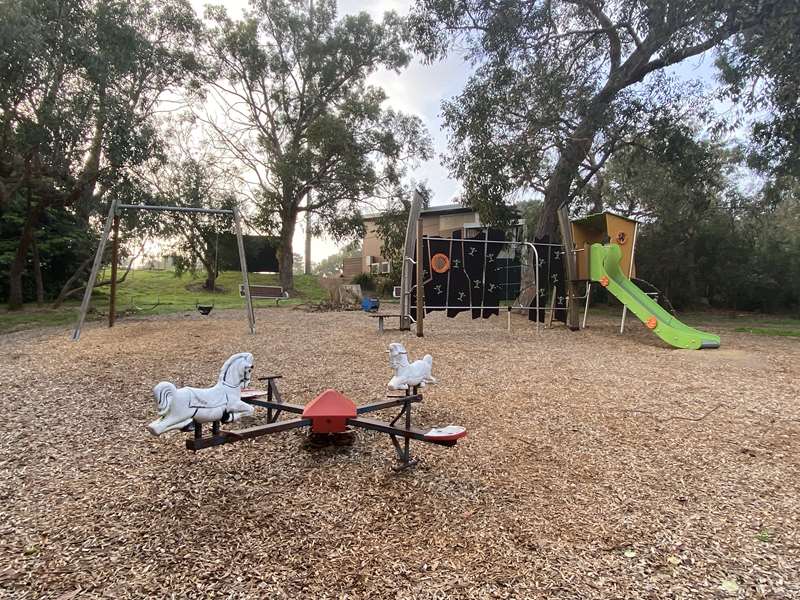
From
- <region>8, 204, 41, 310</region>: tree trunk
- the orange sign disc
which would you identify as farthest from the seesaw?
<region>8, 204, 41, 310</region>: tree trunk

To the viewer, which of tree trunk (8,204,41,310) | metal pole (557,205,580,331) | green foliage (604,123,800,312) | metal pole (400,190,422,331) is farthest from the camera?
green foliage (604,123,800,312)

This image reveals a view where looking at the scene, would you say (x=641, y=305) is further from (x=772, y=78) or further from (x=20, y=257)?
(x=20, y=257)

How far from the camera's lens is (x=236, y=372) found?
95.9 inches

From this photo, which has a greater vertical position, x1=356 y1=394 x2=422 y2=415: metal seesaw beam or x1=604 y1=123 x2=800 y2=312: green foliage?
x1=604 y1=123 x2=800 y2=312: green foliage

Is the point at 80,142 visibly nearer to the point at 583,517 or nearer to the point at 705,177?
the point at 583,517

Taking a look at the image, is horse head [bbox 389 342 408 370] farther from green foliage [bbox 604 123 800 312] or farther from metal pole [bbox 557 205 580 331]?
green foliage [bbox 604 123 800 312]

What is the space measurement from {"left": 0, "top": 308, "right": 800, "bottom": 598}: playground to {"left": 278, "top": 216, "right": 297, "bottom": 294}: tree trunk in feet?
53.5

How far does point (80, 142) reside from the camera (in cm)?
977

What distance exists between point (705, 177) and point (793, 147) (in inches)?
109

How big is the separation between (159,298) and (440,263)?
12392 mm

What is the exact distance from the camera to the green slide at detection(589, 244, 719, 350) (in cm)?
731

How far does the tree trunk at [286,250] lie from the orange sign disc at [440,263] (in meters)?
13.3

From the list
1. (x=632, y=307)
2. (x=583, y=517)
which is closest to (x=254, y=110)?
(x=632, y=307)

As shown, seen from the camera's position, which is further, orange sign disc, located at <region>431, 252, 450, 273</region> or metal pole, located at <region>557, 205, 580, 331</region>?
metal pole, located at <region>557, 205, 580, 331</region>
